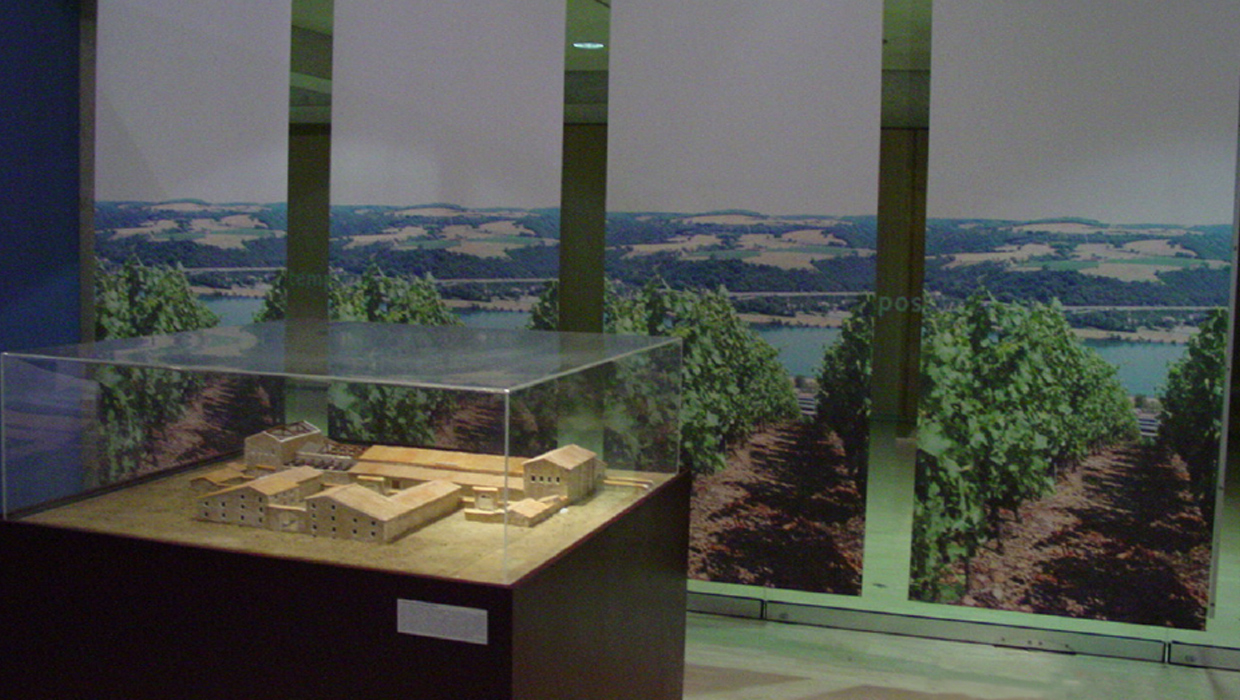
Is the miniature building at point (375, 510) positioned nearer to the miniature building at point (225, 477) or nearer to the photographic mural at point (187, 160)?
the miniature building at point (225, 477)

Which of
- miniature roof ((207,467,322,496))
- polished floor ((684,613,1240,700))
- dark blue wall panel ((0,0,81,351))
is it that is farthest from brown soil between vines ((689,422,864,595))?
dark blue wall panel ((0,0,81,351))

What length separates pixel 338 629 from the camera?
2.41 metres

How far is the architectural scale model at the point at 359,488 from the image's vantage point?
2.48 m

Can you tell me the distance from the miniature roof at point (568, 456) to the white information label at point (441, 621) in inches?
15.4

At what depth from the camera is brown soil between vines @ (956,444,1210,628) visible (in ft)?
14.3

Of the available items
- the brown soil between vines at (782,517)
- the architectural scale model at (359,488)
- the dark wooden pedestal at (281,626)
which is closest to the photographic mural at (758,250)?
the brown soil between vines at (782,517)

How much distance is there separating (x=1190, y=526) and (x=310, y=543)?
11.2ft

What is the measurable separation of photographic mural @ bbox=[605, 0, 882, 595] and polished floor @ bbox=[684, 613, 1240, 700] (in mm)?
264

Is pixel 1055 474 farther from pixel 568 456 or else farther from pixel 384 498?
pixel 384 498

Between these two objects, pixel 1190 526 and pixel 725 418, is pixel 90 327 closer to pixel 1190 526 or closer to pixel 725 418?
pixel 725 418

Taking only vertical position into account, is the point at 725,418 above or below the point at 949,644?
above

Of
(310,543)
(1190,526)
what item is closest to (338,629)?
(310,543)

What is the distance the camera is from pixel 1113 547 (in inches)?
174

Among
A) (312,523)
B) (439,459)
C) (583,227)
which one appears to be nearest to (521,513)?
(439,459)
